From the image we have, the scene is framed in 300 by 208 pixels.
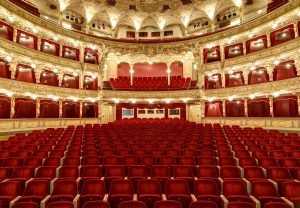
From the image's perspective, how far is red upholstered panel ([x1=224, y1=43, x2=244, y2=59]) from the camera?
15075 millimetres

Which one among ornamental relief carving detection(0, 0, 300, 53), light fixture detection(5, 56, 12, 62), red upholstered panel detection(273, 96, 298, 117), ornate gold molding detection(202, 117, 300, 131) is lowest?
ornate gold molding detection(202, 117, 300, 131)

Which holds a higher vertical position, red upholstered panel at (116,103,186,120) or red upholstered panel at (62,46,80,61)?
red upholstered panel at (62,46,80,61)

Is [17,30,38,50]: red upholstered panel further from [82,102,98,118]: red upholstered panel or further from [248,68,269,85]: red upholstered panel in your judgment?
[248,68,269,85]: red upholstered panel

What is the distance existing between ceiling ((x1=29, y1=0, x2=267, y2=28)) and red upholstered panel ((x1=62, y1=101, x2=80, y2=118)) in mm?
7306

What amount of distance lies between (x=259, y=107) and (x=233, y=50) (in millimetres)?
5173

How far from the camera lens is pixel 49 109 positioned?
13.7 m

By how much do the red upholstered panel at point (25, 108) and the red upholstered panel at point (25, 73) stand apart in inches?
63.0

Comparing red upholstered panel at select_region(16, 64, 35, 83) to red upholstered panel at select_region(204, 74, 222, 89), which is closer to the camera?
red upholstered panel at select_region(16, 64, 35, 83)

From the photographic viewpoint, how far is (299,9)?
1041cm

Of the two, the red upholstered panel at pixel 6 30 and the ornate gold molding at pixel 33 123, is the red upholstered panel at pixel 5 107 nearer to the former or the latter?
the ornate gold molding at pixel 33 123

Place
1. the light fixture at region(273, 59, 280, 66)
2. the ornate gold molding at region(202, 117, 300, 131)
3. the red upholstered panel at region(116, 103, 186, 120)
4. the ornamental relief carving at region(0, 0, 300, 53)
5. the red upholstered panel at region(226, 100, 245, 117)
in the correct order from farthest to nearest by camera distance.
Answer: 1. the red upholstered panel at region(116, 103, 186, 120)
2. the red upholstered panel at region(226, 100, 245, 117)
3. the light fixture at region(273, 59, 280, 66)
4. the ornamental relief carving at region(0, 0, 300, 53)
5. the ornate gold molding at region(202, 117, 300, 131)

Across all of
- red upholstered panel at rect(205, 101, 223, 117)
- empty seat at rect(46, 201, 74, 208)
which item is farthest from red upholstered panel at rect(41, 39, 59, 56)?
empty seat at rect(46, 201, 74, 208)

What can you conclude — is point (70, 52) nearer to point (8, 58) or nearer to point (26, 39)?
point (26, 39)

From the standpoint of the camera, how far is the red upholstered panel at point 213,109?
15.6 m
